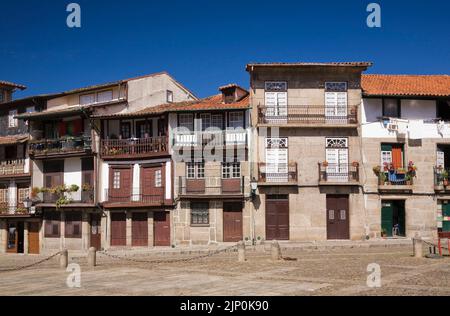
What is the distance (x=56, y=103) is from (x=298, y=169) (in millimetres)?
17327

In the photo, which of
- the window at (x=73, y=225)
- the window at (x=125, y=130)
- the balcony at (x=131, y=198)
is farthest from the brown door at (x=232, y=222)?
the window at (x=73, y=225)

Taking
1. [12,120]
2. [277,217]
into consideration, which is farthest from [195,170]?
[12,120]

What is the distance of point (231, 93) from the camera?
32125 mm

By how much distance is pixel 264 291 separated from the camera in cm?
1428

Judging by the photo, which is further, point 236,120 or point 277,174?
point 236,120

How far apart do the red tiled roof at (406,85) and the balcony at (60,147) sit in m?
17.4

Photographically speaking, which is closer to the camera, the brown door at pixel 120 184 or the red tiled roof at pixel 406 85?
the red tiled roof at pixel 406 85

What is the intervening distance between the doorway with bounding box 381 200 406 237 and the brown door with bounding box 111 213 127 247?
50.1 feet

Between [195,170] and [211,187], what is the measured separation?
4.79 feet

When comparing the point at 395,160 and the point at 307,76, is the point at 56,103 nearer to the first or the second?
the point at 307,76

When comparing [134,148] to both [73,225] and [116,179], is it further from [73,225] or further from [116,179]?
[73,225]

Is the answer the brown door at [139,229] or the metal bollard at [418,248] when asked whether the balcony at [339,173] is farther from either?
the brown door at [139,229]

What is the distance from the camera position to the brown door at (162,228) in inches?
1240

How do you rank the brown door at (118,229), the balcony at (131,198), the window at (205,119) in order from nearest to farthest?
the window at (205,119)
the balcony at (131,198)
the brown door at (118,229)
